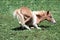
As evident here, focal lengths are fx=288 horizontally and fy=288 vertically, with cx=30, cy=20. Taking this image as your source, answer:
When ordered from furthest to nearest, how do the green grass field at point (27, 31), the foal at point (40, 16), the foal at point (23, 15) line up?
the foal at point (40, 16)
the foal at point (23, 15)
the green grass field at point (27, 31)

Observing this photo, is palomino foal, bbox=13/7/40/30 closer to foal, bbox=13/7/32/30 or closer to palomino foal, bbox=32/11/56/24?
foal, bbox=13/7/32/30

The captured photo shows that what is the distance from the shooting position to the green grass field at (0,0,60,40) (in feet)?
30.7

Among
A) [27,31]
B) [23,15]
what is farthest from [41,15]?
[27,31]

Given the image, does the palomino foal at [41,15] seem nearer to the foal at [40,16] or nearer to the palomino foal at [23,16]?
the foal at [40,16]

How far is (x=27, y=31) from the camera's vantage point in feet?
33.0

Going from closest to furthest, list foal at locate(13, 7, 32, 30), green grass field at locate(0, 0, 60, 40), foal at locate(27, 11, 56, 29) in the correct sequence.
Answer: green grass field at locate(0, 0, 60, 40) < foal at locate(13, 7, 32, 30) < foal at locate(27, 11, 56, 29)

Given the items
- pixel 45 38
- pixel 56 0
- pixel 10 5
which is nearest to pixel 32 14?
pixel 45 38

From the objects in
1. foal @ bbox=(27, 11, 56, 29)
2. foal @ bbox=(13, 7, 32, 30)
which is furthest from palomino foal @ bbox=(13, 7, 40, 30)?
foal @ bbox=(27, 11, 56, 29)

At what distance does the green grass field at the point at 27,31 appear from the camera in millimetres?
9367

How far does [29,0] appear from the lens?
17031 mm

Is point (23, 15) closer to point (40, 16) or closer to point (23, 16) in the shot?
point (23, 16)

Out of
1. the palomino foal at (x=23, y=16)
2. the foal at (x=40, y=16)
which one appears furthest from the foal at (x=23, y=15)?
the foal at (x=40, y=16)

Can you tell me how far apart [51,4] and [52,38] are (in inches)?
289

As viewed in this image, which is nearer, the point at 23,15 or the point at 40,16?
the point at 23,15
